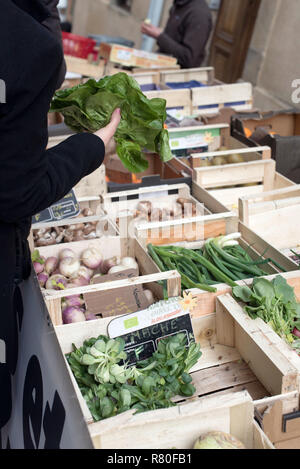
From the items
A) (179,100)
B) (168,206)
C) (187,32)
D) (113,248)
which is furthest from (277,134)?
(187,32)

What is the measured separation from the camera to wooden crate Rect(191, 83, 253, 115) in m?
4.93

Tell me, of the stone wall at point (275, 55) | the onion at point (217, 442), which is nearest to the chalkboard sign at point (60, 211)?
the onion at point (217, 442)

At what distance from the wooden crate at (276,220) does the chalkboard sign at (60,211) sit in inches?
38.2

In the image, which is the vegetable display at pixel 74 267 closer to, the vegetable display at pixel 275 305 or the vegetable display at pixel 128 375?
the vegetable display at pixel 128 375

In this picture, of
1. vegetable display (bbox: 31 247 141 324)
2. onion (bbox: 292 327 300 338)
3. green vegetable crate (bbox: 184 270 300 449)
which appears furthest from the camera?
vegetable display (bbox: 31 247 141 324)

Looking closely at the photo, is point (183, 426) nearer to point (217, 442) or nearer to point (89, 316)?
point (217, 442)

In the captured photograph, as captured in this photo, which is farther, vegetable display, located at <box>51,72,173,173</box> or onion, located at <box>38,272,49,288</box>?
onion, located at <box>38,272,49,288</box>

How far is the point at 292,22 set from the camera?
605cm

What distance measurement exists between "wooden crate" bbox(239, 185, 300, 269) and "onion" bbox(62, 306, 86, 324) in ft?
3.81

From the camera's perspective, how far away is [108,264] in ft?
9.37

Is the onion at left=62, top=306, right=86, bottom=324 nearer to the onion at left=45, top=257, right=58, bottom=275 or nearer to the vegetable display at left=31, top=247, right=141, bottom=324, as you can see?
the vegetable display at left=31, top=247, right=141, bottom=324

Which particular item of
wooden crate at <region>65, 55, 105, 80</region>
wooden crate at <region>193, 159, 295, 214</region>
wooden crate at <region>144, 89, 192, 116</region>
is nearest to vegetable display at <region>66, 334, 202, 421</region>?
wooden crate at <region>193, 159, 295, 214</region>
